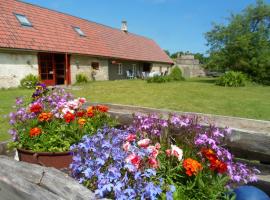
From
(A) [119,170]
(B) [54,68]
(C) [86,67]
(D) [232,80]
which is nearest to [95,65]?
(C) [86,67]

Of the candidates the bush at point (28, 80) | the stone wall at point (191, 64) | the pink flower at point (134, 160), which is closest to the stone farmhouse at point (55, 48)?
the bush at point (28, 80)

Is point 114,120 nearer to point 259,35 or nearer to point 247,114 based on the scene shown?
point 247,114

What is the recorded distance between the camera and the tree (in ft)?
76.4

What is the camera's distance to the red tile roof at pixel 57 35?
17156mm

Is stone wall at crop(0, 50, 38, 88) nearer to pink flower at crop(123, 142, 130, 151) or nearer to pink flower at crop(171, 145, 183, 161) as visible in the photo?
pink flower at crop(123, 142, 130, 151)

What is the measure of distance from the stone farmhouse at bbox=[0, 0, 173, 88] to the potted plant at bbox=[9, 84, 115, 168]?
13652 millimetres

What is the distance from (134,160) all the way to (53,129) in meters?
1.52

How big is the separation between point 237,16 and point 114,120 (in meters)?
24.3

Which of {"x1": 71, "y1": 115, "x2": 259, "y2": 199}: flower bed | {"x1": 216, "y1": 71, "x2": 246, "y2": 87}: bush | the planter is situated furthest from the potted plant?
{"x1": 216, "y1": 71, "x2": 246, "y2": 87}: bush

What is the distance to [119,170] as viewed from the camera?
214cm

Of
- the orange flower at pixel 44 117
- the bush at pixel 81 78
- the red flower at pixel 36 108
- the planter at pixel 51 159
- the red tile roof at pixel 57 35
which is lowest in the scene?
the bush at pixel 81 78

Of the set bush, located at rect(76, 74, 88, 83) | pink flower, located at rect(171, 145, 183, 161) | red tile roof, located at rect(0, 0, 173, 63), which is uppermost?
red tile roof, located at rect(0, 0, 173, 63)

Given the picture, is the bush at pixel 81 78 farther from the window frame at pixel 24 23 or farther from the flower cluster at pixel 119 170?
the flower cluster at pixel 119 170

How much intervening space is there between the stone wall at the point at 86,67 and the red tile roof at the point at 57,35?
612mm
